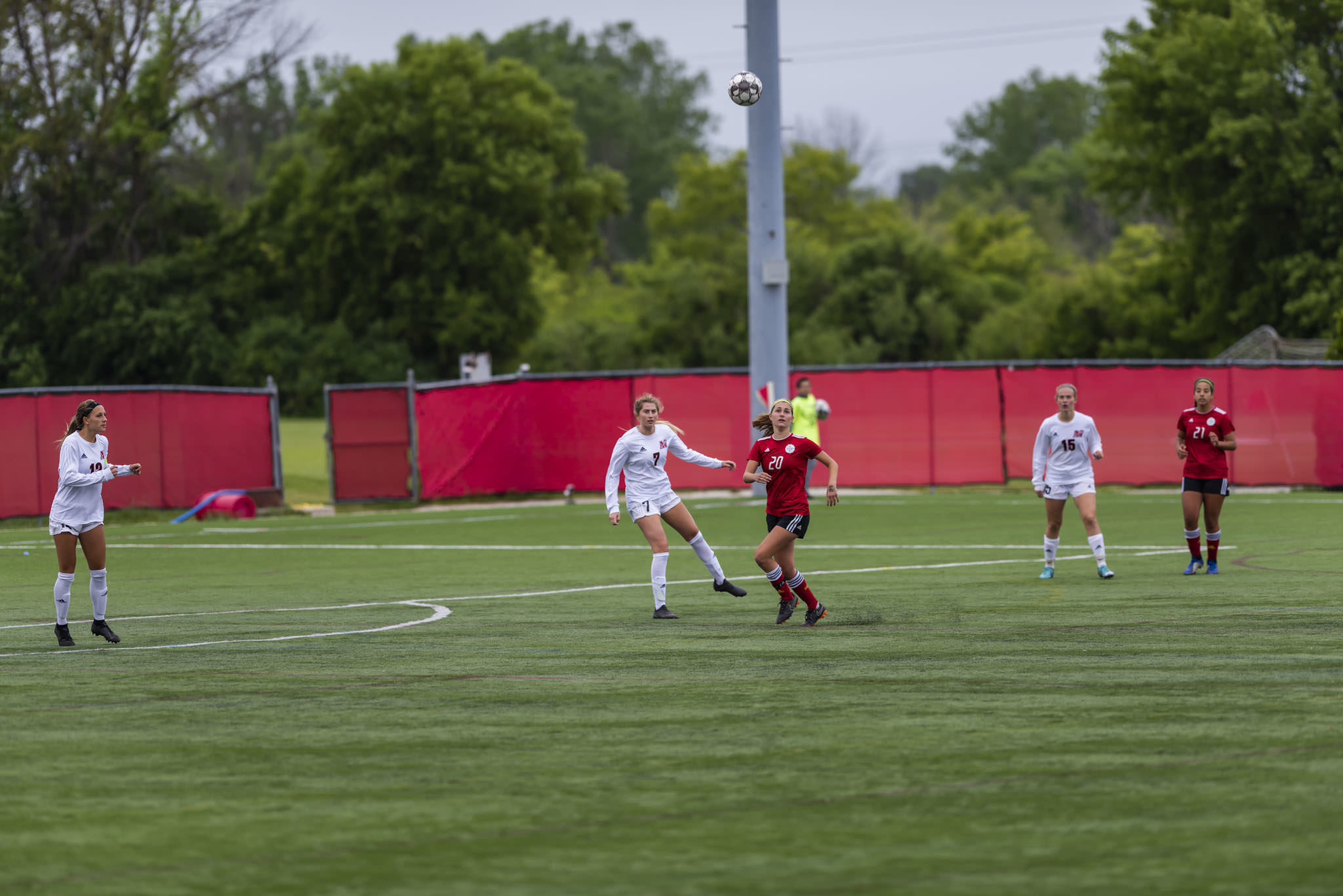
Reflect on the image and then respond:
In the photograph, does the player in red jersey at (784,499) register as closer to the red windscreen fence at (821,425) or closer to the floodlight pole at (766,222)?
the floodlight pole at (766,222)

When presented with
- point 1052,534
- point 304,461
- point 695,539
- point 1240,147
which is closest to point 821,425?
point 1052,534

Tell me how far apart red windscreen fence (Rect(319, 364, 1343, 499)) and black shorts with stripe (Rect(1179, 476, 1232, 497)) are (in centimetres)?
1399

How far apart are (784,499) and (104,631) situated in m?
5.76

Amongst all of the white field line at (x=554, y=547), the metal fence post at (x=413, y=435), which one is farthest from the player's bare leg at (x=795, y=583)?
the metal fence post at (x=413, y=435)

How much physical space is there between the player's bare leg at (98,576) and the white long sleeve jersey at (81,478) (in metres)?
0.14

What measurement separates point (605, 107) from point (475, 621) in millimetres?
107113

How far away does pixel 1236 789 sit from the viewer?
22.8 feet

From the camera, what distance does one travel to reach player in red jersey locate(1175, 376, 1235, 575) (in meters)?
16.8

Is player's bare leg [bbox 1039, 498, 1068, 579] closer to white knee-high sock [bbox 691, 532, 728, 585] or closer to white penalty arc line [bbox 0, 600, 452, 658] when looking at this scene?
white knee-high sock [bbox 691, 532, 728, 585]

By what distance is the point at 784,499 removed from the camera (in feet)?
44.0

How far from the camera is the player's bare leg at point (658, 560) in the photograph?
14070 mm

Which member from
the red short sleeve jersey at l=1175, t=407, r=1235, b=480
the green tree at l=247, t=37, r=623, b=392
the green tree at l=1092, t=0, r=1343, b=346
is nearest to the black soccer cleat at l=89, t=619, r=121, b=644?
the red short sleeve jersey at l=1175, t=407, r=1235, b=480

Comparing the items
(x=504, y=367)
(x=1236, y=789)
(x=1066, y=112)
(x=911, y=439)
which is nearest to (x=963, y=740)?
(x=1236, y=789)

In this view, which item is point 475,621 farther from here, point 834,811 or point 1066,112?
point 1066,112
